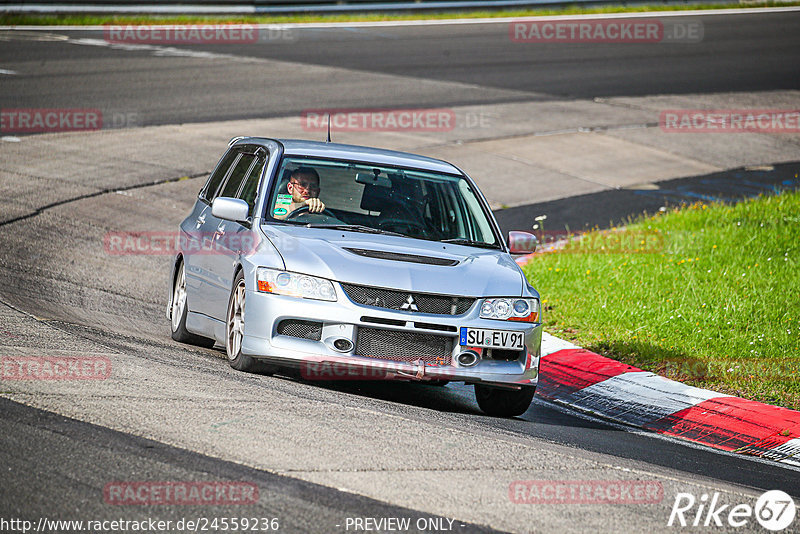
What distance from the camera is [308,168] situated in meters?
8.34

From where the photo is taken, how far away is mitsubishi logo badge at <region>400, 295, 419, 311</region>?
7.08m

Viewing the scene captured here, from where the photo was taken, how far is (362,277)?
712cm

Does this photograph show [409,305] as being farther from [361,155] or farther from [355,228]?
[361,155]

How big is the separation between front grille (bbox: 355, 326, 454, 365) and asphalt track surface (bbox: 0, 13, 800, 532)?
0.32 meters

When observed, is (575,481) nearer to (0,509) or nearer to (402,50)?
(0,509)

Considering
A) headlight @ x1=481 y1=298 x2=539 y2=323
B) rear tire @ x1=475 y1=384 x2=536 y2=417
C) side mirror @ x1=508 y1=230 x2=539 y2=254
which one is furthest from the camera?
side mirror @ x1=508 y1=230 x2=539 y2=254

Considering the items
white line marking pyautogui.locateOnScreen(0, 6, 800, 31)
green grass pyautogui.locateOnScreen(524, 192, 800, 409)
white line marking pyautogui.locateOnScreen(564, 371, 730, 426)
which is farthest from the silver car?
white line marking pyautogui.locateOnScreen(0, 6, 800, 31)

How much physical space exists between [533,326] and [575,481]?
199 centimetres

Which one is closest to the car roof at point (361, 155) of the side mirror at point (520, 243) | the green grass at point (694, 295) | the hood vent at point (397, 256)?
the side mirror at point (520, 243)

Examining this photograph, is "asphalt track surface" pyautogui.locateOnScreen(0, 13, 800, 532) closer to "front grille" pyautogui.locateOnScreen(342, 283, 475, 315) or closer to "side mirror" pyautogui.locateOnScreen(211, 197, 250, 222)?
"front grille" pyautogui.locateOnScreen(342, 283, 475, 315)

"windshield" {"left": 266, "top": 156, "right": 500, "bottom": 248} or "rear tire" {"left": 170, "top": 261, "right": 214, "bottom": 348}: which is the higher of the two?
"windshield" {"left": 266, "top": 156, "right": 500, "bottom": 248}

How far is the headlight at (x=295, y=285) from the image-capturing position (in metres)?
7.11

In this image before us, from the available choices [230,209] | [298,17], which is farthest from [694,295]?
[298,17]

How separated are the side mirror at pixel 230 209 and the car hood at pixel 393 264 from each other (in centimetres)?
19
